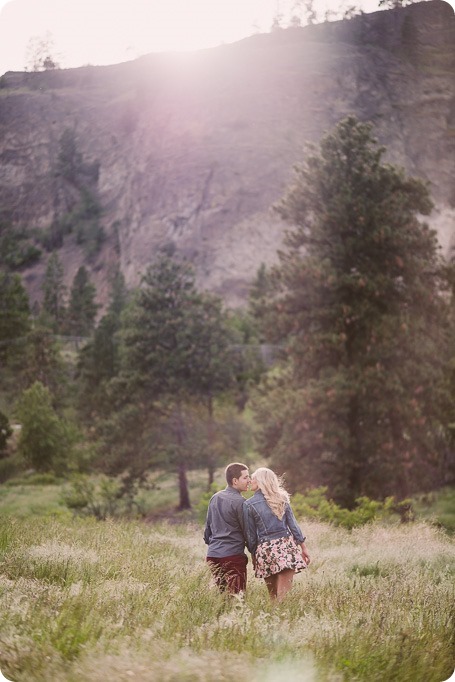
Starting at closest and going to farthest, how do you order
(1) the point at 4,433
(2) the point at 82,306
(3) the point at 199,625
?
(3) the point at 199,625
(1) the point at 4,433
(2) the point at 82,306

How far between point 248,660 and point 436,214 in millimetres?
20446

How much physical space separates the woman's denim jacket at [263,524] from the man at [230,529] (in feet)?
0.55

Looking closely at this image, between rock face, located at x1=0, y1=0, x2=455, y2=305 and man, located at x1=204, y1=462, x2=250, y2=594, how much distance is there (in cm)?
716

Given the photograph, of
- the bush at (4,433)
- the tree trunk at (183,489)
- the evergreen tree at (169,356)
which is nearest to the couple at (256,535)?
the bush at (4,433)

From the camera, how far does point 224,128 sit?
6212cm

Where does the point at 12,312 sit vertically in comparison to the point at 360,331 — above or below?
above

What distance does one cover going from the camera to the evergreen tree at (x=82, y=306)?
87.2ft

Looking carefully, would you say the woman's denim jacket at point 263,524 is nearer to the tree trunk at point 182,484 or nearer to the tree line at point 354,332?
the tree line at point 354,332

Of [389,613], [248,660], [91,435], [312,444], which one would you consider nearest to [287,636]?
[248,660]

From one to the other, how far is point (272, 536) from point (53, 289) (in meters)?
17.9

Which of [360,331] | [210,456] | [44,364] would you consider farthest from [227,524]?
[44,364]

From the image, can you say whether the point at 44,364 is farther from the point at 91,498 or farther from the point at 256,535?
the point at 256,535

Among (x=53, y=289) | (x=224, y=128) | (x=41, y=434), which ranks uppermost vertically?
(x=224, y=128)

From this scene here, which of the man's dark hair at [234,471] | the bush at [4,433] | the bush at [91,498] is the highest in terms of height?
the man's dark hair at [234,471]
